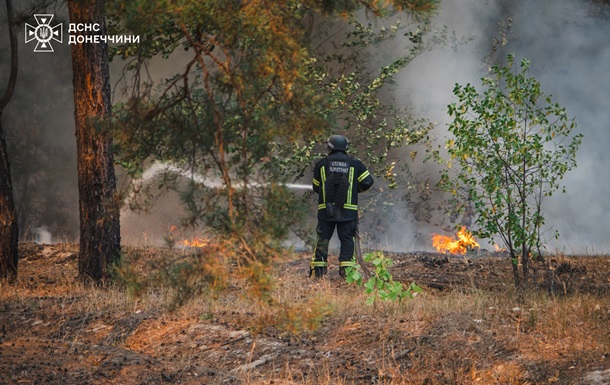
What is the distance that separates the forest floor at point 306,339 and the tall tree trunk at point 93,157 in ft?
3.08

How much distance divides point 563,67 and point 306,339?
1920cm

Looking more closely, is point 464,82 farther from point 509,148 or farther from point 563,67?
point 509,148

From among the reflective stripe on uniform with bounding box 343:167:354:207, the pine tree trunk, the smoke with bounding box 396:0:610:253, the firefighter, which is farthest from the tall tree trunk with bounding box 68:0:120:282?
the smoke with bounding box 396:0:610:253

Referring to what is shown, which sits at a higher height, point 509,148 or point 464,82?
point 464,82

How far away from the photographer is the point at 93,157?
447 inches

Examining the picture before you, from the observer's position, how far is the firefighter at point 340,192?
458 inches

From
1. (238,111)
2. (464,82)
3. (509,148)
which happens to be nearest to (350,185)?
(509,148)

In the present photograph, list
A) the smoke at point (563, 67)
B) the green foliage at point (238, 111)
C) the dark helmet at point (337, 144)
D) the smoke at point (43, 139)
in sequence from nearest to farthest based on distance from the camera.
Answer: the green foliage at point (238, 111)
the dark helmet at point (337, 144)
the smoke at point (563, 67)
the smoke at point (43, 139)

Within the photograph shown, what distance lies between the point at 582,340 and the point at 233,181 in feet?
10.5

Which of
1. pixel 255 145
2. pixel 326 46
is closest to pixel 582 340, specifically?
pixel 255 145

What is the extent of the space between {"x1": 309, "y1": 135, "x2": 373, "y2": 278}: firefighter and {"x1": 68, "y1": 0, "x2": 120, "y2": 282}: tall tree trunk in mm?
2784

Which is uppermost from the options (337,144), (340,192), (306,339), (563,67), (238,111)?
(563,67)

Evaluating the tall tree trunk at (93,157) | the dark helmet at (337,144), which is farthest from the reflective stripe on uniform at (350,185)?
the tall tree trunk at (93,157)

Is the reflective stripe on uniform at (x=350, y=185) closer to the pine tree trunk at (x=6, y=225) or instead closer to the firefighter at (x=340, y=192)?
the firefighter at (x=340, y=192)
